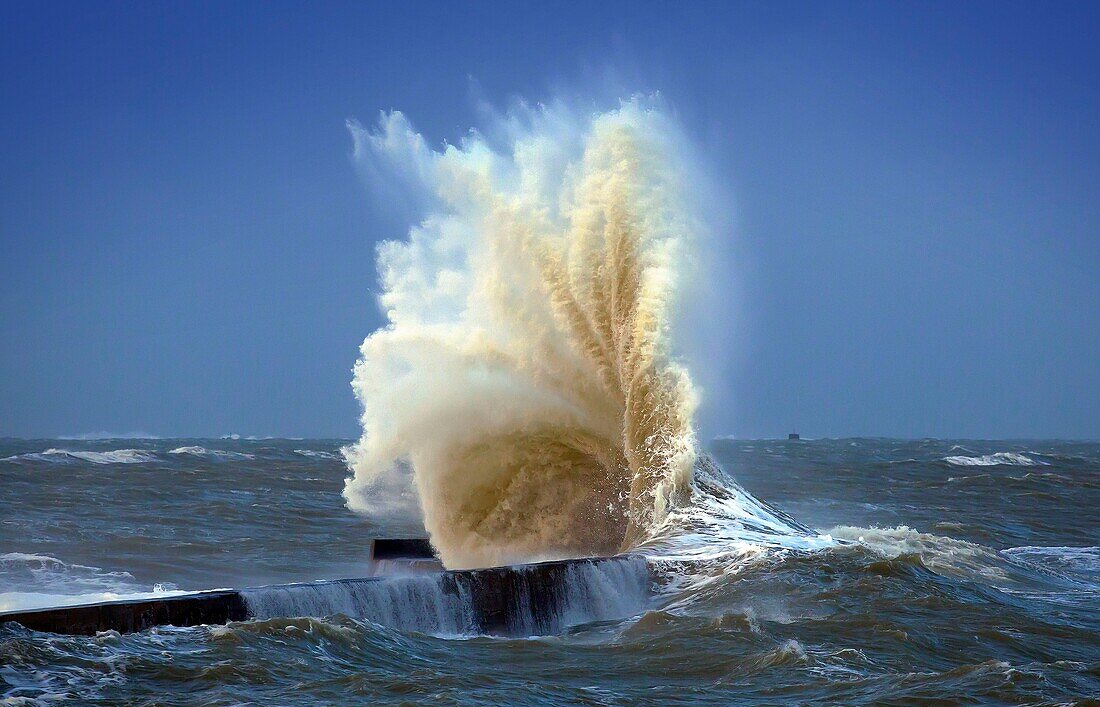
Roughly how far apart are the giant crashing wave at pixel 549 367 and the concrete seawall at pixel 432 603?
2.70 metres

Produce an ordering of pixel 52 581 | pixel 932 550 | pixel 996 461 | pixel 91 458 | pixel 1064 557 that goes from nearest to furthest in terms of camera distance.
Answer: pixel 52 581, pixel 932 550, pixel 1064 557, pixel 91 458, pixel 996 461

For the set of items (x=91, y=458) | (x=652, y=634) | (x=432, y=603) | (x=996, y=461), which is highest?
(x=91, y=458)

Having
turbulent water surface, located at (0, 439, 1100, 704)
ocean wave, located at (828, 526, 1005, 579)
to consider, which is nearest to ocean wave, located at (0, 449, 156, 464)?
turbulent water surface, located at (0, 439, 1100, 704)

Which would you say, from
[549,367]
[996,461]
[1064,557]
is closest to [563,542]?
[549,367]

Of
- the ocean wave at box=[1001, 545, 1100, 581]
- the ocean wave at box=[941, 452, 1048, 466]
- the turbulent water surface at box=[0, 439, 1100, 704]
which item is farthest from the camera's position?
the ocean wave at box=[941, 452, 1048, 466]

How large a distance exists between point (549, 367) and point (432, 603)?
6353 mm

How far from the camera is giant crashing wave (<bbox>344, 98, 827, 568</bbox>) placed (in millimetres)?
13375

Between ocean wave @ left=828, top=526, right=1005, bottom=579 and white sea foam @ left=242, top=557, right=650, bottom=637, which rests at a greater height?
ocean wave @ left=828, top=526, right=1005, bottom=579

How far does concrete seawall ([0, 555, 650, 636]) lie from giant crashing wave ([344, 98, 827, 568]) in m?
2.70

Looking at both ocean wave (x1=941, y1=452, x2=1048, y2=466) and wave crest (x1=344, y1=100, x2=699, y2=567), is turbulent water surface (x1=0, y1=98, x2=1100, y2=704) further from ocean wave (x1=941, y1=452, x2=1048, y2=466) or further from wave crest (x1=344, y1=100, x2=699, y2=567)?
ocean wave (x1=941, y1=452, x2=1048, y2=466)

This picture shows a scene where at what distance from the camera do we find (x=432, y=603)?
8516 mm

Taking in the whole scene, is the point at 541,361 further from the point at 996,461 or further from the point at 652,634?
the point at 996,461

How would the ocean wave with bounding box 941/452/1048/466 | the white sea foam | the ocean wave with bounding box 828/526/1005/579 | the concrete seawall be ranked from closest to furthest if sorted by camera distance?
the concrete seawall → the white sea foam → the ocean wave with bounding box 828/526/1005/579 → the ocean wave with bounding box 941/452/1048/466

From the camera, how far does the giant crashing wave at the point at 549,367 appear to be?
43.9ft
